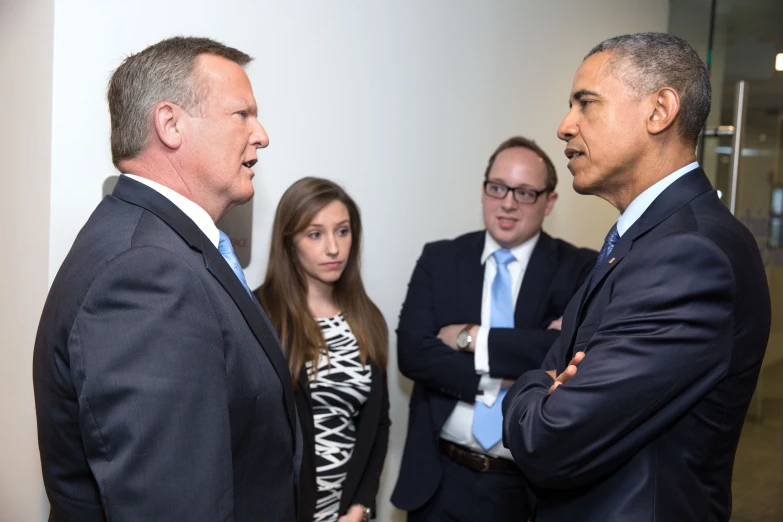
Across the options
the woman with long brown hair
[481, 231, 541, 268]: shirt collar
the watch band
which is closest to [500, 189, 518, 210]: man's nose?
[481, 231, 541, 268]: shirt collar

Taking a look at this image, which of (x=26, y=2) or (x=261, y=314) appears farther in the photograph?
(x=26, y=2)

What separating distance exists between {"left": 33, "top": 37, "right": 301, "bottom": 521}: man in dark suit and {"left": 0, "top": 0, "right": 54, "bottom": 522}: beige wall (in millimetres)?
728

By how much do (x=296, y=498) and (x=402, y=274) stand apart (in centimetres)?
159

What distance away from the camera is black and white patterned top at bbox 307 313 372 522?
8.16ft

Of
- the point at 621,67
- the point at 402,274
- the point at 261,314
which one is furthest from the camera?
the point at 402,274

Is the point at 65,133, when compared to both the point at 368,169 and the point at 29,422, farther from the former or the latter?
the point at 368,169

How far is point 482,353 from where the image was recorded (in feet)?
8.68

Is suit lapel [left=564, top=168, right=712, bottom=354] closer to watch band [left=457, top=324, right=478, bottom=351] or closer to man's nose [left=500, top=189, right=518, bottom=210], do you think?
watch band [left=457, top=324, right=478, bottom=351]

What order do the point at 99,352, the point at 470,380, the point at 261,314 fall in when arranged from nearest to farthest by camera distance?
the point at 99,352
the point at 261,314
the point at 470,380

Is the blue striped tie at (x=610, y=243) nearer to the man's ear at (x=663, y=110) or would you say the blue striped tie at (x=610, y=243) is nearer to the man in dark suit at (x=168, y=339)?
the man's ear at (x=663, y=110)

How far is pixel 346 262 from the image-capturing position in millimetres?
2764

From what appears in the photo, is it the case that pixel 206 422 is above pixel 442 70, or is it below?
below

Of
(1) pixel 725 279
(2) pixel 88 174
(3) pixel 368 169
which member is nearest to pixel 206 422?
(1) pixel 725 279

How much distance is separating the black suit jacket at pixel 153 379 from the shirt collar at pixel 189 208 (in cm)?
4
